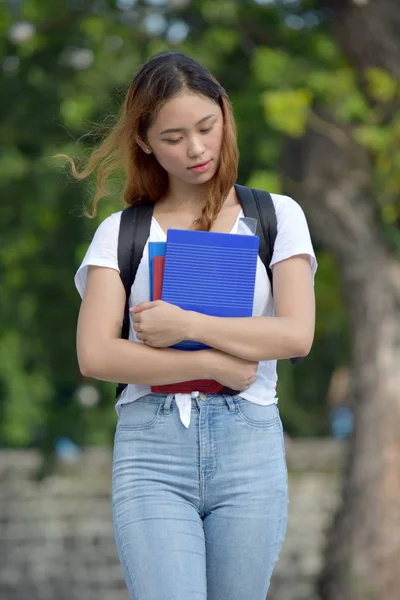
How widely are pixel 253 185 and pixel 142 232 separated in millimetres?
5221

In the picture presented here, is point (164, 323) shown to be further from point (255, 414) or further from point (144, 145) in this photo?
point (144, 145)

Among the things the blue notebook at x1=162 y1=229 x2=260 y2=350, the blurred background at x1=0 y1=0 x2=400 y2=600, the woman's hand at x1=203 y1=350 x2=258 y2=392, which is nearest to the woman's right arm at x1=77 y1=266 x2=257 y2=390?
the woman's hand at x1=203 y1=350 x2=258 y2=392

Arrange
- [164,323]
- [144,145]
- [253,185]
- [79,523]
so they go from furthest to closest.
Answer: [79,523] → [253,185] → [144,145] → [164,323]

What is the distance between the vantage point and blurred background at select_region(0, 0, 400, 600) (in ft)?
25.8

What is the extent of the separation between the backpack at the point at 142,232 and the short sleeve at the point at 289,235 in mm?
15

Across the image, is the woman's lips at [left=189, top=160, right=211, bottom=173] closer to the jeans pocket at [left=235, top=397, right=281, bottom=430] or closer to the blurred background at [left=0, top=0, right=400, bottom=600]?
the jeans pocket at [left=235, top=397, right=281, bottom=430]

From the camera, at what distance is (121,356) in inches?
101

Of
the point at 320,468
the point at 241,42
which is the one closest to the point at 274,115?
the point at 241,42

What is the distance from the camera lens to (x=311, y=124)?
7898 mm

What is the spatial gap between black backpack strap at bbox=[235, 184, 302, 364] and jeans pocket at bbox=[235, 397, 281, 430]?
0.28 meters

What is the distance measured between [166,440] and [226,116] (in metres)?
0.72

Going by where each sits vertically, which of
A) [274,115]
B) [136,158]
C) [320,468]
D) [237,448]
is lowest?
[320,468]

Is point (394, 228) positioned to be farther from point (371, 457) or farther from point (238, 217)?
point (238, 217)

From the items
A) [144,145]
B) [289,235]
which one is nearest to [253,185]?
[144,145]
